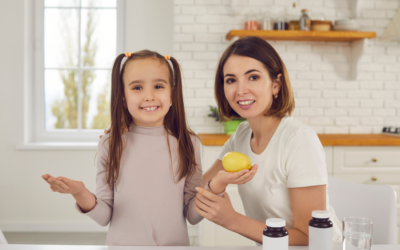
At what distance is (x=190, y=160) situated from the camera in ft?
3.77

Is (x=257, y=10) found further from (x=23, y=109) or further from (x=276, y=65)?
(x=23, y=109)

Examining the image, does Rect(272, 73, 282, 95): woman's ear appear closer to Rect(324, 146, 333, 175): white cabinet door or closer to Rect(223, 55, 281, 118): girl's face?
Rect(223, 55, 281, 118): girl's face

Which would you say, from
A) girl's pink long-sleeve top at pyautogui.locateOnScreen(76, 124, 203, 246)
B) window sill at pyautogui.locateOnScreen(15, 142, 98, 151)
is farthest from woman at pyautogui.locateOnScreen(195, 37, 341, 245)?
window sill at pyautogui.locateOnScreen(15, 142, 98, 151)

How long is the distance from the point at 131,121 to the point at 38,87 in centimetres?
256

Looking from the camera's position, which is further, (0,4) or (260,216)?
(0,4)

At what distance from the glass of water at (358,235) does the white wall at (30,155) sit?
277cm

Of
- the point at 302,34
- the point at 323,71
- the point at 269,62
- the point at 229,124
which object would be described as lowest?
the point at 229,124

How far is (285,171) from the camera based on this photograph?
1.11 metres

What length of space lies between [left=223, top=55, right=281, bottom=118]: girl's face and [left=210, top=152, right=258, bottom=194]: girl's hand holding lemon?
28 centimetres

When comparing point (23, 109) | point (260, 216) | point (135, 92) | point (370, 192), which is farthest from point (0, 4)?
point (370, 192)

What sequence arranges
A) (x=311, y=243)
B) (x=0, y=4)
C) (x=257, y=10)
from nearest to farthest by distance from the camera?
(x=311, y=243)
(x=257, y=10)
(x=0, y=4)

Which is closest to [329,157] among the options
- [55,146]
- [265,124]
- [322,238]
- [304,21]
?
[304,21]

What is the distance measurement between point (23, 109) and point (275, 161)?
9.50ft

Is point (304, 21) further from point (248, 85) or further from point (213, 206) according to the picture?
point (213, 206)
